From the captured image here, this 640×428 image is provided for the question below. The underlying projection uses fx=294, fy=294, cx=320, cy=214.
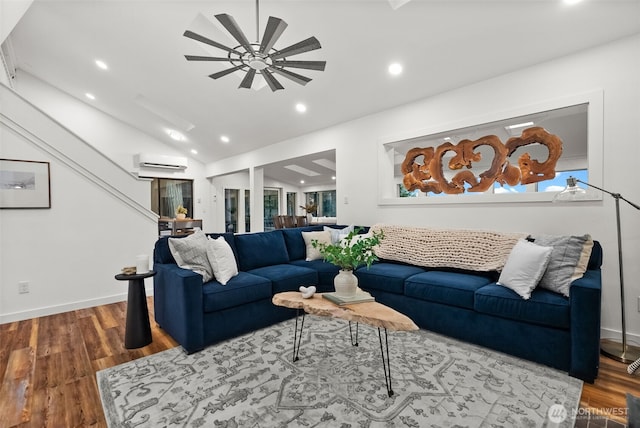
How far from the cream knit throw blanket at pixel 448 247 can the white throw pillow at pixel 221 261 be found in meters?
1.83

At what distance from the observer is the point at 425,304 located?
9.09ft

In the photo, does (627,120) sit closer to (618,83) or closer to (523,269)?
(618,83)

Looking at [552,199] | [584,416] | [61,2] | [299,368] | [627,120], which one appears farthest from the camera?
[61,2]

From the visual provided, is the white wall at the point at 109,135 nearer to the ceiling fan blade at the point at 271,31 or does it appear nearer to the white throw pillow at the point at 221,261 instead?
the white throw pillow at the point at 221,261

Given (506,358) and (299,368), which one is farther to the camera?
(506,358)

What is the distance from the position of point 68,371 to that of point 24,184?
7.73 feet

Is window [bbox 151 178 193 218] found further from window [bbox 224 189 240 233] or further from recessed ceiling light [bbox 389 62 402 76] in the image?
recessed ceiling light [bbox 389 62 402 76]

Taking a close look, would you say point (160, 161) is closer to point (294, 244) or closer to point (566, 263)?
point (294, 244)

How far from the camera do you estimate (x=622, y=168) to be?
2.51 metres

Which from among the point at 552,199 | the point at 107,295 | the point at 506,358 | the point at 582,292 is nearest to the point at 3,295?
the point at 107,295

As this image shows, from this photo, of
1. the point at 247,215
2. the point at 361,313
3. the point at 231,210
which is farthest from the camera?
the point at 231,210

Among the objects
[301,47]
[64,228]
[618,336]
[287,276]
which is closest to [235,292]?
[287,276]

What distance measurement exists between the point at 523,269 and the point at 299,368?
1.90 m

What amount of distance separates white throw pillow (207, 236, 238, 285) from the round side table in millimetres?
538
